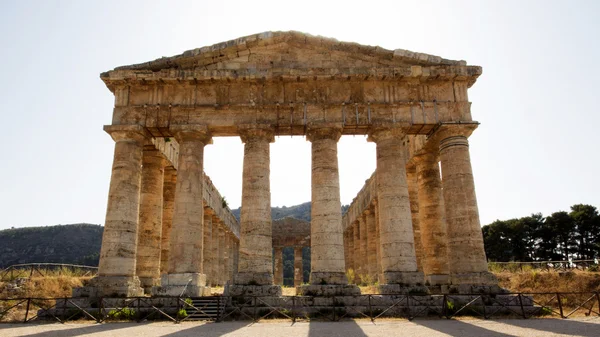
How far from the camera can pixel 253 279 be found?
18172mm

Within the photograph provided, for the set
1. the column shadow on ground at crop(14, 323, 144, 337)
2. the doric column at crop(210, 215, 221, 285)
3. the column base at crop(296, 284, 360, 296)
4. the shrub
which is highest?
the doric column at crop(210, 215, 221, 285)

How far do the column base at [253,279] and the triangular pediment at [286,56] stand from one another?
955 centimetres

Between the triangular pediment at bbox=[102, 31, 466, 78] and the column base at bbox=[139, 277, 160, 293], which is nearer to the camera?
→ the triangular pediment at bbox=[102, 31, 466, 78]

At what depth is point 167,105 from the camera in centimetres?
2034

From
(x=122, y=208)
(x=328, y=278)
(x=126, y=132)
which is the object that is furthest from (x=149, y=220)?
(x=328, y=278)

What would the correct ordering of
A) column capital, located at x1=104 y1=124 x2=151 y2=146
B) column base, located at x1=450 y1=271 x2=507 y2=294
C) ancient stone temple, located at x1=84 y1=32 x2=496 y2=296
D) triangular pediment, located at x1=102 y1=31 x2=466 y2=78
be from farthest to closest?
triangular pediment, located at x1=102 y1=31 x2=466 y2=78 → column capital, located at x1=104 y1=124 x2=151 y2=146 → ancient stone temple, located at x1=84 y1=32 x2=496 y2=296 → column base, located at x1=450 y1=271 x2=507 y2=294

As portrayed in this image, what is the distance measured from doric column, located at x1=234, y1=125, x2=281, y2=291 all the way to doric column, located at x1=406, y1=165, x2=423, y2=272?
9.63m

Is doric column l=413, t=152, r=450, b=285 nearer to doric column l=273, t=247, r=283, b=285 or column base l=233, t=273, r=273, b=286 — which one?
column base l=233, t=273, r=273, b=286

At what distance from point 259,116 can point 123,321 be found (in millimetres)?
10558

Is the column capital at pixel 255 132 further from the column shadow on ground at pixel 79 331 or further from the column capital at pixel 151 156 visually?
the column shadow on ground at pixel 79 331

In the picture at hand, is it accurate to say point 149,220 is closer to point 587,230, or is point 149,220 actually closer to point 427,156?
point 427,156

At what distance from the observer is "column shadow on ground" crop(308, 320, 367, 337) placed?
36.7 feet

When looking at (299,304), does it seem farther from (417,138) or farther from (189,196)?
(417,138)

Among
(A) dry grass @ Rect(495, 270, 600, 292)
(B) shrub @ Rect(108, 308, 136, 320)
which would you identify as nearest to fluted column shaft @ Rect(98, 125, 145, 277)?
(B) shrub @ Rect(108, 308, 136, 320)
